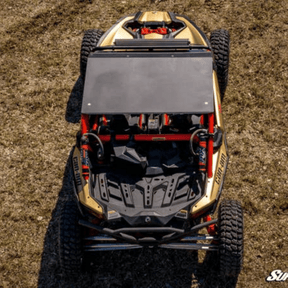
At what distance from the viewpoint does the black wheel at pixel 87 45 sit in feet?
20.6

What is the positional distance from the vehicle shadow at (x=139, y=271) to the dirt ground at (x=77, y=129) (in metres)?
0.01

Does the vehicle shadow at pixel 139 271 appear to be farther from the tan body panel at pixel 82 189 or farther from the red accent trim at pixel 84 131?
the red accent trim at pixel 84 131

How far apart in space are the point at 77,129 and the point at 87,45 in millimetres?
1340

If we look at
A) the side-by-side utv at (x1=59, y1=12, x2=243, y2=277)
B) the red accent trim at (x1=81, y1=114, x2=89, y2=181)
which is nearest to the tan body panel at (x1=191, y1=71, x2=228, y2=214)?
the side-by-side utv at (x1=59, y1=12, x2=243, y2=277)

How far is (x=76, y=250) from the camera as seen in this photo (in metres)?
4.38

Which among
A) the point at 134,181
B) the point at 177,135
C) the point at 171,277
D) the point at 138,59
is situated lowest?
the point at 171,277

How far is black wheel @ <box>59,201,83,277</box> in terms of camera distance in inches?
171

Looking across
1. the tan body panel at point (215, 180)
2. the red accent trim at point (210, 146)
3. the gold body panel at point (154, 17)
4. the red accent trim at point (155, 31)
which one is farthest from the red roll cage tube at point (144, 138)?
the gold body panel at point (154, 17)

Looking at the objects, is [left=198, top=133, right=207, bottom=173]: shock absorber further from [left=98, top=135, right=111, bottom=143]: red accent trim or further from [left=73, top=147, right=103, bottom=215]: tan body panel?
[left=73, top=147, right=103, bottom=215]: tan body panel

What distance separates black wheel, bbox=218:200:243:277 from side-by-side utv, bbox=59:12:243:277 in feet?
0.03

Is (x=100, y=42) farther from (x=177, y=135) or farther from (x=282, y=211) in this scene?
(x=282, y=211)

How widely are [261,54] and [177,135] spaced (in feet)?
11.0

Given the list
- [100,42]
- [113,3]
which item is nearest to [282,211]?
[100,42]

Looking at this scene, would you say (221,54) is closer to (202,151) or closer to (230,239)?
(202,151)
